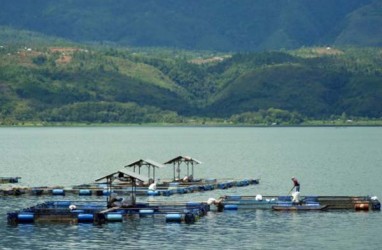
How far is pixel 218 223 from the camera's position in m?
90.9

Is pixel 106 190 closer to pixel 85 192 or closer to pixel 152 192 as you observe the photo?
pixel 85 192

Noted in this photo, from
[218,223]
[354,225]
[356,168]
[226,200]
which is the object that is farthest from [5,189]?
[356,168]

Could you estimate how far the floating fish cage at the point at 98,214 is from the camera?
90.3 m

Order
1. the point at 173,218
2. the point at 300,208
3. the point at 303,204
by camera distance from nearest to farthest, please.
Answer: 1. the point at 173,218
2. the point at 300,208
3. the point at 303,204

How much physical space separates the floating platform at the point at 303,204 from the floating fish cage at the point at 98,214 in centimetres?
638

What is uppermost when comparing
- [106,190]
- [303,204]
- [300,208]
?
[106,190]

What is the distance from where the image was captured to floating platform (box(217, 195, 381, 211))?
99375 millimetres

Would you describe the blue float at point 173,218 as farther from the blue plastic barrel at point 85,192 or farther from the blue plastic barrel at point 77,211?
the blue plastic barrel at point 85,192

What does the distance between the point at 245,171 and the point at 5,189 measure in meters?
53.7

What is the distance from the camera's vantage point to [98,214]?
90.0 metres

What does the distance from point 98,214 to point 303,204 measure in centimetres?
1960

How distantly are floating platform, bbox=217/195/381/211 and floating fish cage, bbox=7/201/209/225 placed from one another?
638 cm

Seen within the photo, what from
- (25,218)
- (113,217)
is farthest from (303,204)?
(25,218)

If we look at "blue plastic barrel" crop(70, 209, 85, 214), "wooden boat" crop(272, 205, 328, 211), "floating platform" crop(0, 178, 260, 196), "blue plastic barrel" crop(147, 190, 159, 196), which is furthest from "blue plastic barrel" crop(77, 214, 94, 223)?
"blue plastic barrel" crop(147, 190, 159, 196)
